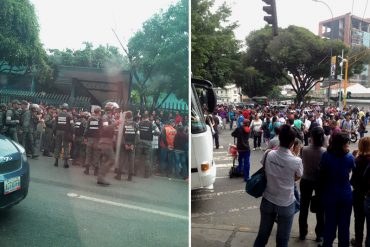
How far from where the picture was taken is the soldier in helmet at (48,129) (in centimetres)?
172

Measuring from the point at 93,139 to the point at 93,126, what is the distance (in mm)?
66

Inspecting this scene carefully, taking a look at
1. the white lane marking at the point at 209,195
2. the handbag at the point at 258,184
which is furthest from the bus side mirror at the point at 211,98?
the handbag at the point at 258,184

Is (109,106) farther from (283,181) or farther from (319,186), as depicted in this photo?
(319,186)

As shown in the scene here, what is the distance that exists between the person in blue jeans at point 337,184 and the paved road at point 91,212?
8.12 feet

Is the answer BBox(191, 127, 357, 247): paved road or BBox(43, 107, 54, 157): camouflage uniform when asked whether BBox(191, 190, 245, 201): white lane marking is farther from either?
BBox(43, 107, 54, 157): camouflage uniform

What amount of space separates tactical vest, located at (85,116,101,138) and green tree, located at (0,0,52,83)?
0.35 metres

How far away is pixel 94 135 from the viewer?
176 centimetres

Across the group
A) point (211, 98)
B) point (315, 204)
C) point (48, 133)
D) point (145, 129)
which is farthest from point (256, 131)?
point (48, 133)

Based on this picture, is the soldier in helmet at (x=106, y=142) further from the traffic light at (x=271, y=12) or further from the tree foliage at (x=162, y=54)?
the traffic light at (x=271, y=12)

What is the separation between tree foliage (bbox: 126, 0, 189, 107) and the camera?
1.83m

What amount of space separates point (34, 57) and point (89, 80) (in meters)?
0.27

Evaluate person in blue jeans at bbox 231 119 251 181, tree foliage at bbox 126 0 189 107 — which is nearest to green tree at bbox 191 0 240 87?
person in blue jeans at bbox 231 119 251 181

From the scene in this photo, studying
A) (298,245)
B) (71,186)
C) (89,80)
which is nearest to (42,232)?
(71,186)

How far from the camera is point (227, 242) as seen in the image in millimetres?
4598
